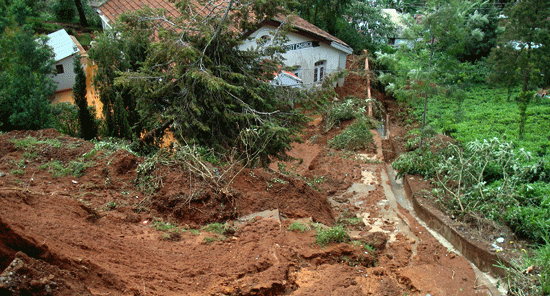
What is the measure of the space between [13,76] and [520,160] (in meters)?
13.2

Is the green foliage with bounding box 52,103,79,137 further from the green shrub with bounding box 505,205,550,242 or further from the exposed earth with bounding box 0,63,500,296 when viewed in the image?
the green shrub with bounding box 505,205,550,242

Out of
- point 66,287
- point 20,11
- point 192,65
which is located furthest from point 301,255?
point 20,11

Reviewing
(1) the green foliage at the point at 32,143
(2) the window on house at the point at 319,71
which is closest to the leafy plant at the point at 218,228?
(1) the green foliage at the point at 32,143

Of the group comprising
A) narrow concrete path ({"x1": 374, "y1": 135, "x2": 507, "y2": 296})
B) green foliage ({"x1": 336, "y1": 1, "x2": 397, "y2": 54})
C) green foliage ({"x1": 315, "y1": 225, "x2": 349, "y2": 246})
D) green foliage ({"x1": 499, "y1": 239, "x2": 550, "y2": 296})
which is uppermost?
green foliage ({"x1": 336, "y1": 1, "x2": 397, "y2": 54})

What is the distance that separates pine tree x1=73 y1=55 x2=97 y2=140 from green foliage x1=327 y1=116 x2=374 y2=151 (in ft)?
25.4

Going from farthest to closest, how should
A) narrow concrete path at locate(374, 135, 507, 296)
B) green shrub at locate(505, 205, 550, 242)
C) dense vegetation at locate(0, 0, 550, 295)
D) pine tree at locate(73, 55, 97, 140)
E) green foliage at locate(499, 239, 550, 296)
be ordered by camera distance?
pine tree at locate(73, 55, 97, 140) → dense vegetation at locate(0, 0, 550, 295) → green shrub at locate(505, 205, 550, 242) → narrow concrete path at locate(374, 135, 507, 296) → green foliage at locate(499, 239, 550, 296)

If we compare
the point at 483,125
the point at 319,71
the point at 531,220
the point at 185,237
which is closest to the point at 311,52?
the point at 319,71

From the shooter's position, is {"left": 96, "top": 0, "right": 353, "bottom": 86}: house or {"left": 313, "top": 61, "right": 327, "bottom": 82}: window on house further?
{"left": 313, "top": 61, "right": 327, "bottom": 82}: window on house

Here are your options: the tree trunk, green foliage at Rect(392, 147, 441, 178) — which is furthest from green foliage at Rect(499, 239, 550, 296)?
the tree trunk

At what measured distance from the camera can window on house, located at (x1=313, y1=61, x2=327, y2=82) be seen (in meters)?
19.8

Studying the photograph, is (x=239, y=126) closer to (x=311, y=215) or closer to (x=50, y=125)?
(x=311, y=215)

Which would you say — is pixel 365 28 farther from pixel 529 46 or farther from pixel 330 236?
pixel 330 236

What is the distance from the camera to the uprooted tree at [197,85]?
1008cm

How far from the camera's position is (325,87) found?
1712cm
